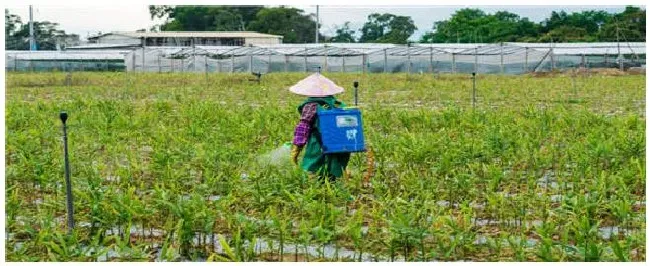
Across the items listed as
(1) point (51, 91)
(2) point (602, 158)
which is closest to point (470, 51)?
(1) point (51, 91)

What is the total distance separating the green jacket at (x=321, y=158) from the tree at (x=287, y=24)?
45477 millimetres

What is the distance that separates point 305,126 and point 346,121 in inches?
9.6

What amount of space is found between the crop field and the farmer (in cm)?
11

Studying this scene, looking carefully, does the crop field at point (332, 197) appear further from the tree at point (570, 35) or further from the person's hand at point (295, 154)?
the tree at point (570, 35)

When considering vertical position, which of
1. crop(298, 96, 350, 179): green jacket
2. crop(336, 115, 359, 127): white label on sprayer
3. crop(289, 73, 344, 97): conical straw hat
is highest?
crop(289, 73, 344, 97): conical straw hat

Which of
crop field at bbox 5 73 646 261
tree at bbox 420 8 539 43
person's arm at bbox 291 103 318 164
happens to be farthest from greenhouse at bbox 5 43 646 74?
person's arm at bbox 291 103 318 164

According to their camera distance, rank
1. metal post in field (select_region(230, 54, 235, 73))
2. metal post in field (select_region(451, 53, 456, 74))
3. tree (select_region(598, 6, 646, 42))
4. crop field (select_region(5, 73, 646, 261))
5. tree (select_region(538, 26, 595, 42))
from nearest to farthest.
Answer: crop field (select_region(5, 73, 646, 261)) < metal post in field (select_region(451, 53, 456, 74)) < metal post in field (select_region(230, 54, 235, 73)) < tree (select_region(598, 6, 646, 42)) < tree (select_region(538, 26, 595, 42))

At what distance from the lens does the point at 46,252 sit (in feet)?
11.1

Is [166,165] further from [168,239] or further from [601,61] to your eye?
[601,61]

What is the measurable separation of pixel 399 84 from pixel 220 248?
14850 millimetres

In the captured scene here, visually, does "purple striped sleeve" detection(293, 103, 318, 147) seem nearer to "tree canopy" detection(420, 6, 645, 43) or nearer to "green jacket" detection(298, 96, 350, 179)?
"green jacket" detection(298, 96, 350, 179)

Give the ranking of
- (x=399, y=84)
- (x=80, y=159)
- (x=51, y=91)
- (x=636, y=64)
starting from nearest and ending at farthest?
1. (x=80, y=159)
2. (x=51, y=91)
3. (x=399, y=84)
4. (x=636, y=64)

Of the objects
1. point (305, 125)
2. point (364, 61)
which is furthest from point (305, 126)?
point (364, 61)

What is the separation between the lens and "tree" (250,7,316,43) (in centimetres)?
4994
